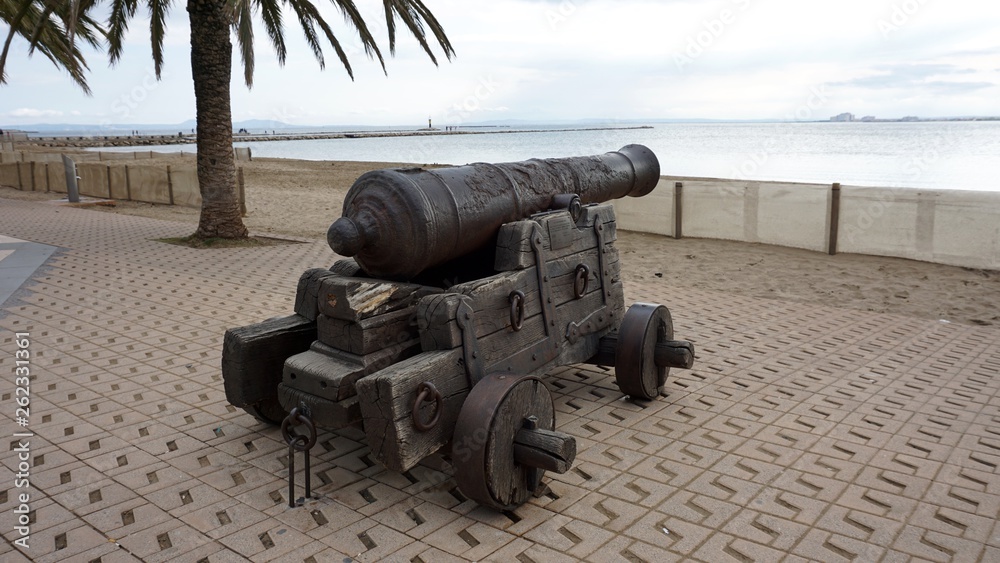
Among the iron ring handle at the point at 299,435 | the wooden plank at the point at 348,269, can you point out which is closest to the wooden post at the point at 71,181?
the wooden plank at the point at 348,269

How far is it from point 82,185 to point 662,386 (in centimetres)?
1698

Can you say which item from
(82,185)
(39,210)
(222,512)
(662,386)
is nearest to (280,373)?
(222,512)

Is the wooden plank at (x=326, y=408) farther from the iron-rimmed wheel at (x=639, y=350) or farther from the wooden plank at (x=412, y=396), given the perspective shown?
the iron-rimmed wheel at (x=639, y=350)

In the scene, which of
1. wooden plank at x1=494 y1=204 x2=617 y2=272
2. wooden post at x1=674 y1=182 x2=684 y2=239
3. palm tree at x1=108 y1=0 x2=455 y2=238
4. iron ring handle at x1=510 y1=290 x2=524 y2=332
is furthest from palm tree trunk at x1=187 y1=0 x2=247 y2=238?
iron ring handle at x1=510 y1=290 x2=524 y2=332

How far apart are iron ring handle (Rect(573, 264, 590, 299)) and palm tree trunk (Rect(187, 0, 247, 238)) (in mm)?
7206

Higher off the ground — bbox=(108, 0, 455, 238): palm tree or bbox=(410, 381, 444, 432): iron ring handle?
bbox=(108, 0, 455, 238): palm tree

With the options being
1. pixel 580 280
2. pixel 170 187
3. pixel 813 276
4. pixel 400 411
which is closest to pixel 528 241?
pixel 580 280

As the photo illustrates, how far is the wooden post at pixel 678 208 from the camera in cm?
1045

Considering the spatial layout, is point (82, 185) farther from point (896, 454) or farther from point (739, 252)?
point (896, 454)

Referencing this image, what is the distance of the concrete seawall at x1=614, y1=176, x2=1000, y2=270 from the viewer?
7992 millimetres

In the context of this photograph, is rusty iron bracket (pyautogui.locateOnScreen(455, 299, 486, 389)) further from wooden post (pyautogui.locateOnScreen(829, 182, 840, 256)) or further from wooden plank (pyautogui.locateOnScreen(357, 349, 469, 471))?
wooden post (pyautogui.locateOnScreen(829, 182, 840, 256))

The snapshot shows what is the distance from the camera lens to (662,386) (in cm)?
411

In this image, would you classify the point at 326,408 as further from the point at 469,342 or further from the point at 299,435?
the point at 469,342

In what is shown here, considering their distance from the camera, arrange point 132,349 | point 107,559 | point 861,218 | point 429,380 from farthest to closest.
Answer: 1. point 861,218
2. point 132,349
3. point 429,380
4. point 107,559
